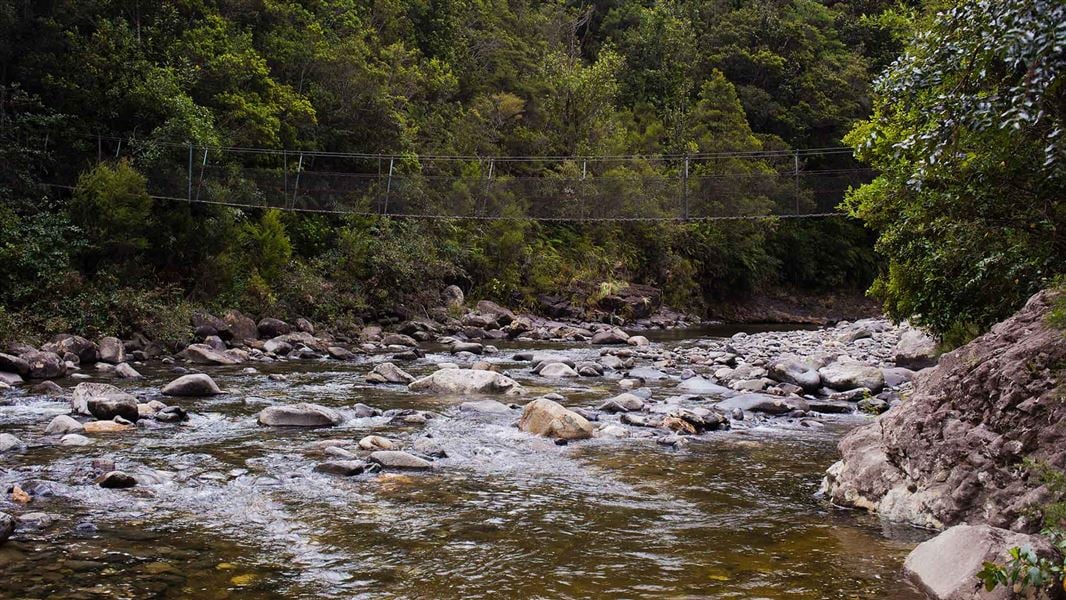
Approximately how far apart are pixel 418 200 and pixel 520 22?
2331 cm

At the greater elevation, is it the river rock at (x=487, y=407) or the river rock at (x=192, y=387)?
the river rock at (x=487, y=407)

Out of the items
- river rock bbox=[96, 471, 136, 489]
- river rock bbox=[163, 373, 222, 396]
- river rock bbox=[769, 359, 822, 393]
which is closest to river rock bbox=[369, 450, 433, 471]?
river rock bbox=[96, 471, 136, 489]

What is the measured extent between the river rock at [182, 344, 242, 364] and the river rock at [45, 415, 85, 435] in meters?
5.97

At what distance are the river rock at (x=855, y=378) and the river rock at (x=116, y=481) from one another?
872 cm

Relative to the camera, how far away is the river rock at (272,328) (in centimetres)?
1709

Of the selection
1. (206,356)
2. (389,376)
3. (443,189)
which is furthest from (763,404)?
(443,189)

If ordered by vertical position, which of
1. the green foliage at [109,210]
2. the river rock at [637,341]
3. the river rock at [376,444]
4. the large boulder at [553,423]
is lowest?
the river rock at [637,341]

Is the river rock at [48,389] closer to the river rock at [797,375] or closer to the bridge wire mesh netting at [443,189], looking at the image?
the bridge wire mesh netting at [443,189]

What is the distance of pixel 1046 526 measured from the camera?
12.4 feet

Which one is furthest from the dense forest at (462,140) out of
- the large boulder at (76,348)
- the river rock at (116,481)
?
the river rock at (116,481)

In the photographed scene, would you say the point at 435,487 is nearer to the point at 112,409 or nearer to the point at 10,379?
the point at 112,409

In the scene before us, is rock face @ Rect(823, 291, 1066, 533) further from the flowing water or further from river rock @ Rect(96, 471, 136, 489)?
river rock @ Rect(96, 471, 136, 489)

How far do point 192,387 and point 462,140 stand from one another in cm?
2108

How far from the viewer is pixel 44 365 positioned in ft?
37.1
